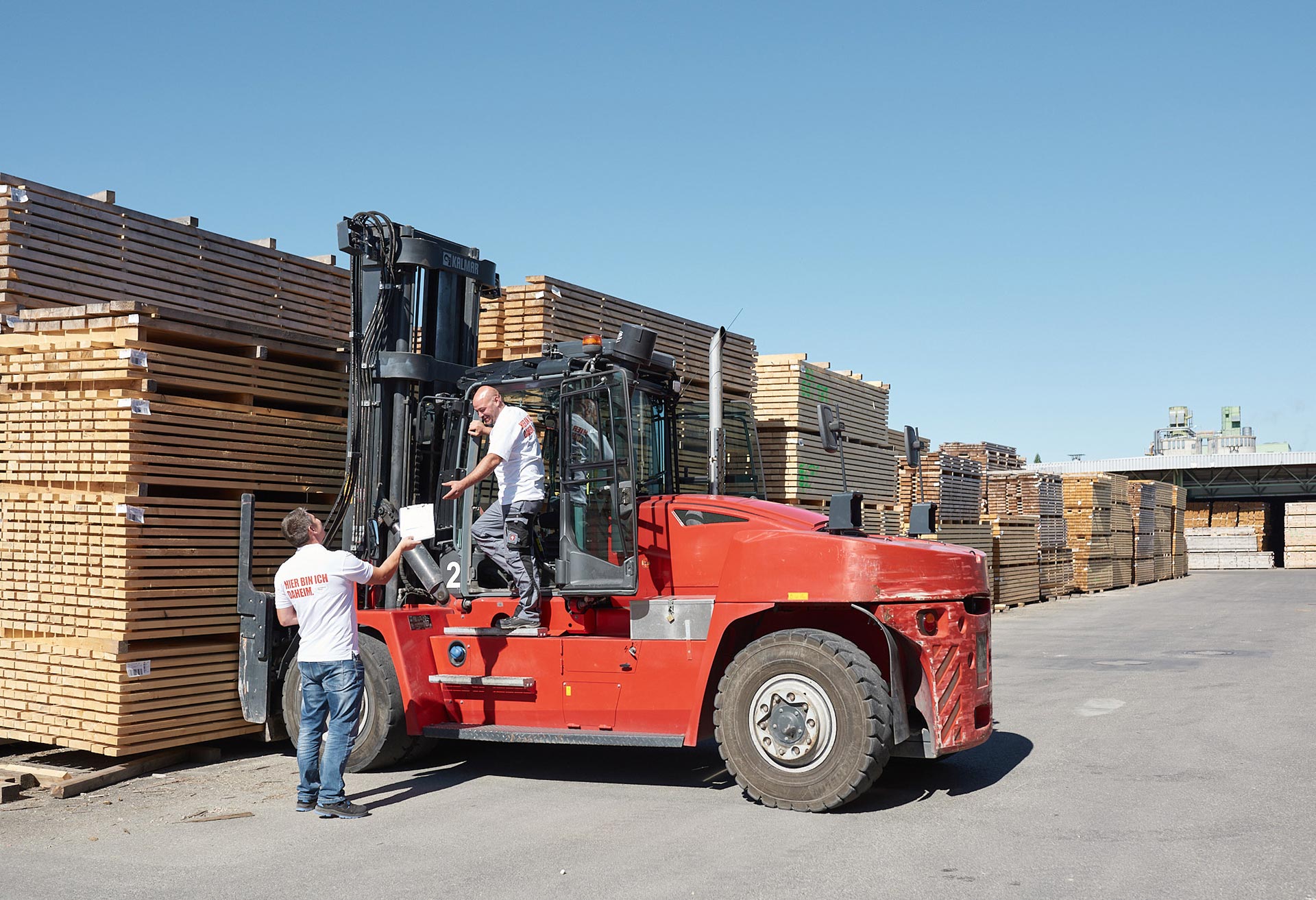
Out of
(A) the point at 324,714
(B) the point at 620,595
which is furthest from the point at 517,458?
(A) the point at 324,714

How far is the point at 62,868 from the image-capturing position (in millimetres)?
5316

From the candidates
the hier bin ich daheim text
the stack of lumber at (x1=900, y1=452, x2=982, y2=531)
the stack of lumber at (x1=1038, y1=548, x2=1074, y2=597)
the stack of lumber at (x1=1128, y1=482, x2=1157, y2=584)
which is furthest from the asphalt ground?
the stack of lumber at (x1=1128, y1=482, x2=1157, y2=584)

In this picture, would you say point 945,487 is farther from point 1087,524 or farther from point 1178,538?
point 1178,538

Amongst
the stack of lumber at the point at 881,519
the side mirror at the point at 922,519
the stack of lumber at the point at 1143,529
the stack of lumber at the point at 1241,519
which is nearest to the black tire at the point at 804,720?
the side mirror at the point at 922,519

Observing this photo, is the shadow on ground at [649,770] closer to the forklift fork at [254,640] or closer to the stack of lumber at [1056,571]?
the forklift fork at [254,640]

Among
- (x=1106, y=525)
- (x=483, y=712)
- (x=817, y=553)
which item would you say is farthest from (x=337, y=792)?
(x=1106, y=525)

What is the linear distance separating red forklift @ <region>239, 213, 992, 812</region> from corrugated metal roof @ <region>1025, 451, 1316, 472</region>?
38568 mm

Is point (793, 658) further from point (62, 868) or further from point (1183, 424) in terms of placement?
point (1183, 424)

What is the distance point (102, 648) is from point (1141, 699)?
846 centimetres

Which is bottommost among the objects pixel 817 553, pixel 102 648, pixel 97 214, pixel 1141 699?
pixel 1141 699

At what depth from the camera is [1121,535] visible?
3200 centimetres

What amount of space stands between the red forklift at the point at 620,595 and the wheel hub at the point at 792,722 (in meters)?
0.01

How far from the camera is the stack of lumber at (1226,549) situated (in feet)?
140

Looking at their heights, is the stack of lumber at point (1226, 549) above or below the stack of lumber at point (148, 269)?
below
